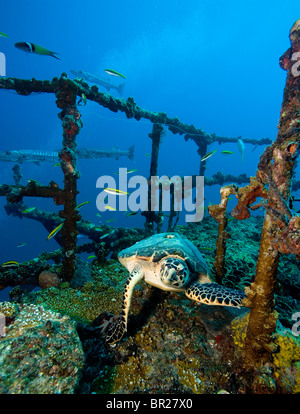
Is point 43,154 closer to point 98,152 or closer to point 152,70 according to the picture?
point 98,152

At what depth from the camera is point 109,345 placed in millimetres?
2846

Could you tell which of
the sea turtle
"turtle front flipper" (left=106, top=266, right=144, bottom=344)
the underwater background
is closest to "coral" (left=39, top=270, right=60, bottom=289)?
the sea turtle

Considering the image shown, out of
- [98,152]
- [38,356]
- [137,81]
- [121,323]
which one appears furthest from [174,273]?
[137,81]

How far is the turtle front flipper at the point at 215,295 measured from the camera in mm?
2547

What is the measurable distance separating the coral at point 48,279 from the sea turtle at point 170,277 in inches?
78.0

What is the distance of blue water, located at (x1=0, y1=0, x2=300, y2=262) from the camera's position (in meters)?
112

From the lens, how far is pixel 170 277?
3004mm

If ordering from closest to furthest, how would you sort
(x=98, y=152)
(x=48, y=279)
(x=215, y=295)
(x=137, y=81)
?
(x=215, y=295)
(x=48, y=279)
(x=98, y=152)
(x=137, y=81)

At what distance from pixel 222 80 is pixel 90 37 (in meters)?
97.4

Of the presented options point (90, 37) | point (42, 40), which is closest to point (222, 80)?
point (90, 37)

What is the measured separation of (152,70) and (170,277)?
7263 inches

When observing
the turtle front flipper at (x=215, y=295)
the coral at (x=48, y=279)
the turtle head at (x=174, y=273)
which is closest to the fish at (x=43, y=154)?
the coral at (x=48, y=279)
